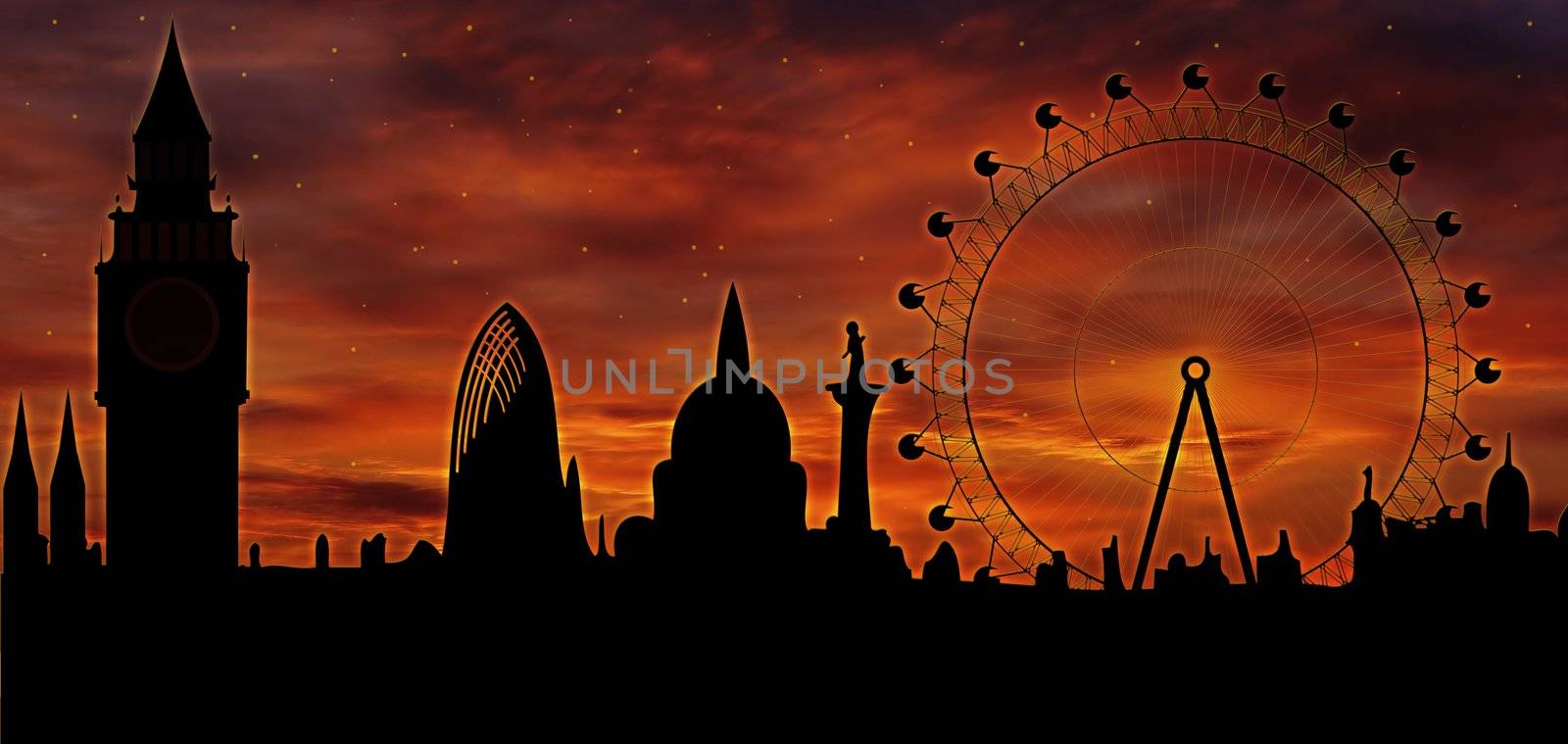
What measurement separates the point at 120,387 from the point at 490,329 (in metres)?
11.4

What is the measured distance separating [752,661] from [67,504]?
18144mm

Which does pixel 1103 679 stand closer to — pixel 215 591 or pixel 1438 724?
pixel 1438 724

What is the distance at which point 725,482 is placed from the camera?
54.6 metres

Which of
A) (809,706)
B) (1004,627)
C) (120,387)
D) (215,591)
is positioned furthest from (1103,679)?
(120,387)

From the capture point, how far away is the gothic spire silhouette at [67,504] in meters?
55.9

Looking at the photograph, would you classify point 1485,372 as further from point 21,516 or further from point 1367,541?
point 21,516

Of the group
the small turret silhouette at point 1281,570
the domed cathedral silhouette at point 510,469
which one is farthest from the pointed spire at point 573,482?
the small turret silhouette at point 1281,570

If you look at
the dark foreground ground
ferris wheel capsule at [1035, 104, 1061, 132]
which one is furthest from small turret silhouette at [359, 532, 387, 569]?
ferris wheel capsule at [1035, 104, 1061, 132]

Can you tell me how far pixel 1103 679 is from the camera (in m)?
54.7

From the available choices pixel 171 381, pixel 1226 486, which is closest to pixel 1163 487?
pixel 1226 486

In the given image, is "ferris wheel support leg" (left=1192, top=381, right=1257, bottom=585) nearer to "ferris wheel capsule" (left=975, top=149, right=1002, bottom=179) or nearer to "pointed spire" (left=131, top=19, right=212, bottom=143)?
"ferris wheel capsule" (left=975, top=149, right=1002, bottom=179)

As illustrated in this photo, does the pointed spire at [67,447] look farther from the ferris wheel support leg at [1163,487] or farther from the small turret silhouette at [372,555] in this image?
the ferris wheel support leg at [1163,487]

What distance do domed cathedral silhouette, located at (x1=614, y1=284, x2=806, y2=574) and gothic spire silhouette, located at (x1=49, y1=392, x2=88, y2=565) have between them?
14093 millimetres

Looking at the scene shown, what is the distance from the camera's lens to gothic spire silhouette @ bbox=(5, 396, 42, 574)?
55438 millimetres
